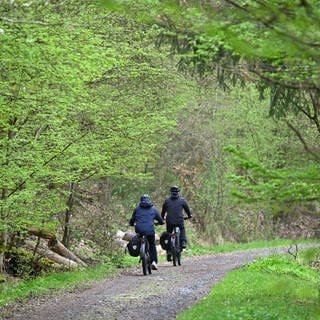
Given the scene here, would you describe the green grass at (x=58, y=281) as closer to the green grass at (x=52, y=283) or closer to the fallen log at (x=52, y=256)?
the green grass at (x=52, y=283)

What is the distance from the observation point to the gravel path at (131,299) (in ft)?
35.5

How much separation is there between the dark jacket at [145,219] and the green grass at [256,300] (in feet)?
7.54

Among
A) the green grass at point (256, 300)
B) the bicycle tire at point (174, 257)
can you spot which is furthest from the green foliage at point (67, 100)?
the green grass at point (256, 300)

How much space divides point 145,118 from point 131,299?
6896 millimetres

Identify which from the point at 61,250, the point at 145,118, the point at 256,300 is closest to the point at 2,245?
the point at 61,250

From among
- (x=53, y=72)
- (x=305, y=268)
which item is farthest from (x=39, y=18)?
(x=305, y=268)

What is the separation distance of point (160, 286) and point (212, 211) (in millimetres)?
16970

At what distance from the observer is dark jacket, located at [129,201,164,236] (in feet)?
54.2

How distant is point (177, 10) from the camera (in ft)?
13.5

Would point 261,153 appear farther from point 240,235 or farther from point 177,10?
point 177,10

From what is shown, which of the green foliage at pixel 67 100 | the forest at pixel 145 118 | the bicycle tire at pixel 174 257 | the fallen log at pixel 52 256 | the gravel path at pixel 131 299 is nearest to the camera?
the forest at pixel 145 118

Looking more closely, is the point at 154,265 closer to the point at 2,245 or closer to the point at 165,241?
the point at 165,241

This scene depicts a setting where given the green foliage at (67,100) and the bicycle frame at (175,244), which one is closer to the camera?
the green foliage at (67,100)

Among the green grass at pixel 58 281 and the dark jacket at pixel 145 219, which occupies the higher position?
the dark jacket at pixel 145 219
